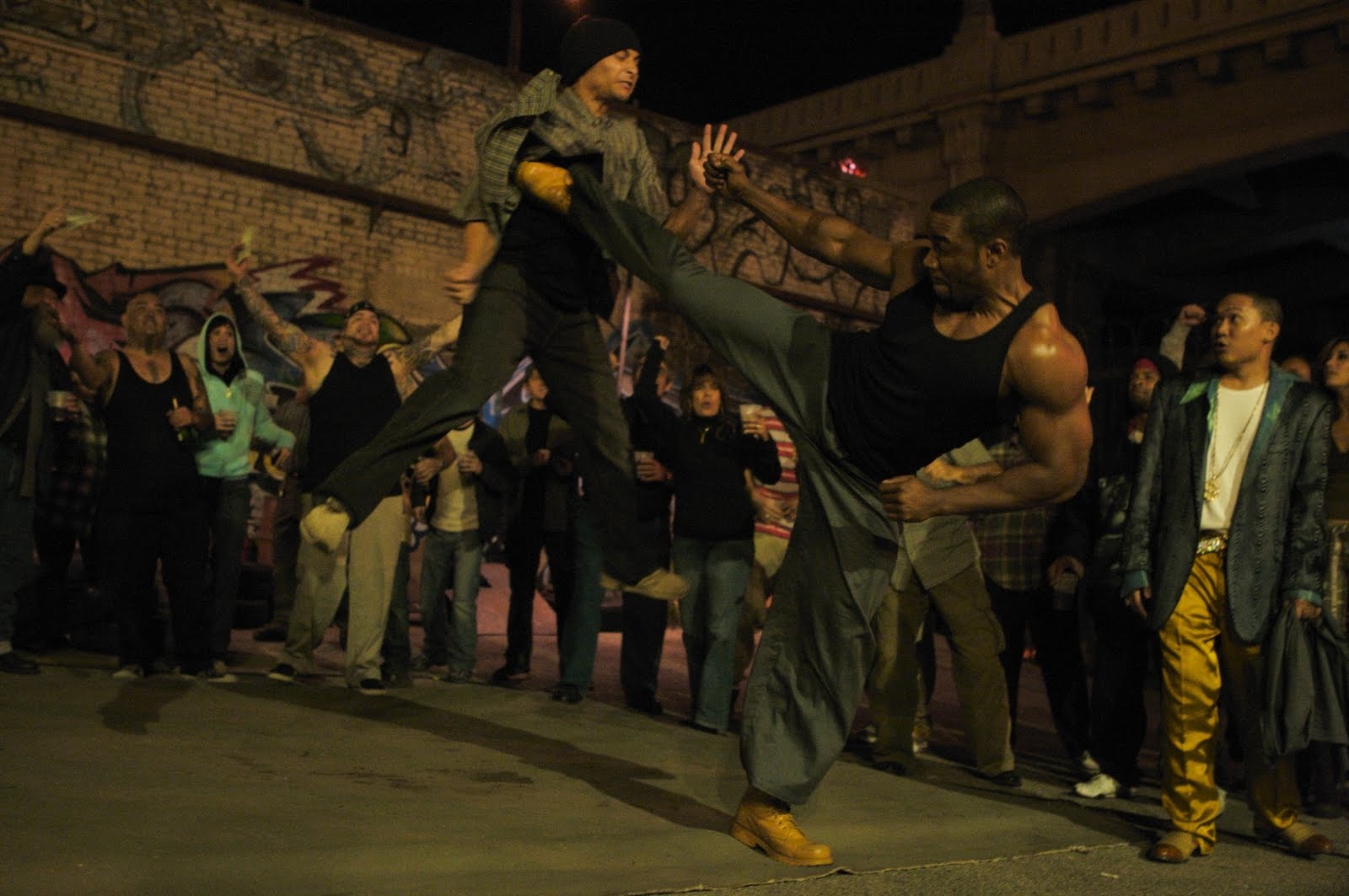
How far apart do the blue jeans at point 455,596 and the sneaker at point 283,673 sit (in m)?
1.08

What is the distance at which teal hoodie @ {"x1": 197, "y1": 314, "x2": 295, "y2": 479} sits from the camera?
6.89 m

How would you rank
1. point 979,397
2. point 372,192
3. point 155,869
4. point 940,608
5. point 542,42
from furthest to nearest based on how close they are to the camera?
point 542,42 < point 372,192 < point 940,608 < point 979,397 < point 155,869

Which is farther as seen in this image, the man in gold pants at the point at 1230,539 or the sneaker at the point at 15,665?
the sneaker at the point at 15,665

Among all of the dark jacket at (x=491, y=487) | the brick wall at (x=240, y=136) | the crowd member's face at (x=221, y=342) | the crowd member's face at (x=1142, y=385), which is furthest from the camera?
the brick wall at (x=240, y=136)

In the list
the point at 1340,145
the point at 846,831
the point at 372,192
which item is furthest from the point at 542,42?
the point at 846,831

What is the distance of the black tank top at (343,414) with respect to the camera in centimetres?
663

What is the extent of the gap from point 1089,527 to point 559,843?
163 inches

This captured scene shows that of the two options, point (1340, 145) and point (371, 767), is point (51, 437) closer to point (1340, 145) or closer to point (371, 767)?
point (371, 767)

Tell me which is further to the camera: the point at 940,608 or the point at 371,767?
the point at 940,608

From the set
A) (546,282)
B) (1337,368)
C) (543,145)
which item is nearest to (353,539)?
(546,282)

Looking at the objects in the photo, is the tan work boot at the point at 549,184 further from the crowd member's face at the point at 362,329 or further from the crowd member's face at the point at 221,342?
the crowd member's face at the point at 221,342

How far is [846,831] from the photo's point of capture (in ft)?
14.3

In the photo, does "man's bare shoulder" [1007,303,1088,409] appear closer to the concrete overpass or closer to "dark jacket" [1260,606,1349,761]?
"dark jacket" [1260,606,1349,761]

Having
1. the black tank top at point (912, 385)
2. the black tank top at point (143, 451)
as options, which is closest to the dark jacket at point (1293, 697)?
the black tank top at point (912, 385)
